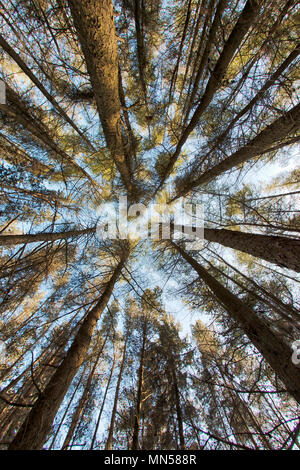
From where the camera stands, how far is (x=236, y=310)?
299 cm

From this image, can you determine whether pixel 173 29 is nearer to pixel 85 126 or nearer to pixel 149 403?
pixel 85 126

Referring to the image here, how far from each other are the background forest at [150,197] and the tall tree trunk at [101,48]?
0.02m

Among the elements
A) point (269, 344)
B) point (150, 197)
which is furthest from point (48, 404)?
point (150, 197)

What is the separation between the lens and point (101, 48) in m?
2.40

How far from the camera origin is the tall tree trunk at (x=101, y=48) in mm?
2033

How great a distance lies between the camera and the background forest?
2242 millimetres

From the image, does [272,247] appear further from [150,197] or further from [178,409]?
→ [150,197]

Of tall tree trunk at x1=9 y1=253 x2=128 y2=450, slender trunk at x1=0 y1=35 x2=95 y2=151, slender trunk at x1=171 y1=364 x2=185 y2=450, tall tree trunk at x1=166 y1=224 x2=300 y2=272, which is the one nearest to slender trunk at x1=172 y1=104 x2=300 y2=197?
tall tree trunk at x1=166 y1=224 x2=300 y2=272

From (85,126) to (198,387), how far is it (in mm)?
8283

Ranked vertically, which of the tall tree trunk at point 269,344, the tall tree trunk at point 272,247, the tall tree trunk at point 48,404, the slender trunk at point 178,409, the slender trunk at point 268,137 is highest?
the slender trunk at point 268,137

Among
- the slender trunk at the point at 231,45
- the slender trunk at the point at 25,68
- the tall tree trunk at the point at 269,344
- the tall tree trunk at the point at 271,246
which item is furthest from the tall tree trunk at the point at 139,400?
the slender trunk at the point at 231,45

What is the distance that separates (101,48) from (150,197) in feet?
18.7

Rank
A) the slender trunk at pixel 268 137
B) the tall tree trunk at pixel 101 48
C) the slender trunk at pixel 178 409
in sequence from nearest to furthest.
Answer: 1. the tall tree trunk at pixel 101 48
2. the slender trunk at pixel 268 137
3. the slender trunk at pixel 178 409

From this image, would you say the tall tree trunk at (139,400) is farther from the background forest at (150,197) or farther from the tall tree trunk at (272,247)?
the tall tree trunk at (272,247)
